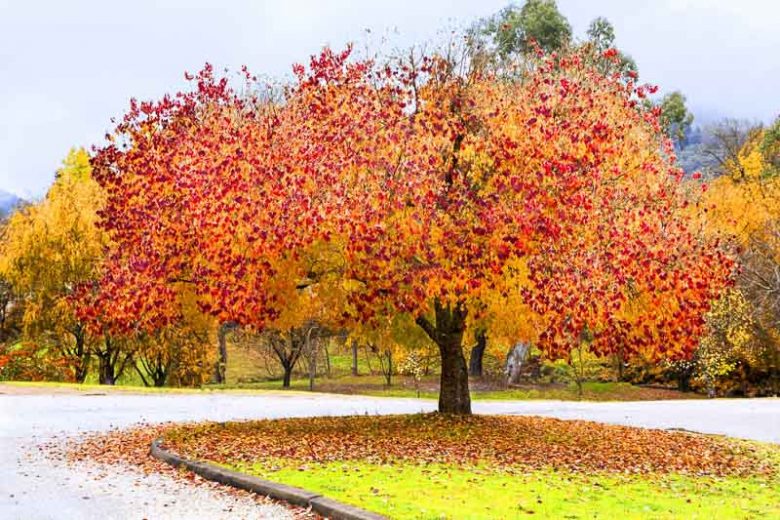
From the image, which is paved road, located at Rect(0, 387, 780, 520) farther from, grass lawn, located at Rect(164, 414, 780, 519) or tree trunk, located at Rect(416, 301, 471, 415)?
tree trunk, located at Rect(416, 301, 471, 415)

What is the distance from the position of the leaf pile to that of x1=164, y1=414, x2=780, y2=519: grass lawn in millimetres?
27

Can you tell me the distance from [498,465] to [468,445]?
7.41ft

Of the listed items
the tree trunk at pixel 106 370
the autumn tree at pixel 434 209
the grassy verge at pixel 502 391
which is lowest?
the grassy verge at pixel 502 391

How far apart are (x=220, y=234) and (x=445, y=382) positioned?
7604 millimetres

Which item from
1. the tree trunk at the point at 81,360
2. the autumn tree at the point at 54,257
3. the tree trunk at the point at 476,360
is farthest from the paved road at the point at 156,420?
the tree trunk at the point at 476,360

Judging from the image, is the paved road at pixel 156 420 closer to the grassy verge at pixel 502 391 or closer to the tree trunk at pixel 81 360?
the grassy verge at pixel 502 391

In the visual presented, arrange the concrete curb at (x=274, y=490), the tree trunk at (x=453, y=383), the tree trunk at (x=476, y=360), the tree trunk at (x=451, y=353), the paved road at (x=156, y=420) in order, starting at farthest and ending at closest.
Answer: the tree trunk at (x=476, y=360) < the tree trunk at (x=453, y=383) < the tree trunk at (x=451, y=353) < the paved road at (x=156, y=420) < the concrete curb at (x=274, y=490)

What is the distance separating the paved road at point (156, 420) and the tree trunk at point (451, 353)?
538cm

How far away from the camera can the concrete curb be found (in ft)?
29.3

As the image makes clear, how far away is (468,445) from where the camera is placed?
1548 centimetres

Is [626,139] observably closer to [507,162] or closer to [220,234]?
[507,162]

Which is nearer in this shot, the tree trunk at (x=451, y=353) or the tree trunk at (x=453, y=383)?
the tree trunk at (x=451, y=353)

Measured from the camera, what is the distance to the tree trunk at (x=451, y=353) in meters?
18.8

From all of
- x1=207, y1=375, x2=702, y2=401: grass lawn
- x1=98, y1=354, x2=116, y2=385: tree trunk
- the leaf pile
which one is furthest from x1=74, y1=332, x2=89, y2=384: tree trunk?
the leaf pile
